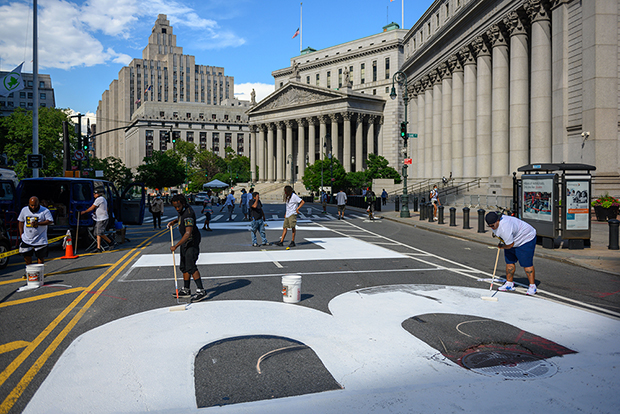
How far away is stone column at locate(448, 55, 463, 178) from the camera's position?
Answer: 144 feet

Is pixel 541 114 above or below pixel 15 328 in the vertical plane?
above

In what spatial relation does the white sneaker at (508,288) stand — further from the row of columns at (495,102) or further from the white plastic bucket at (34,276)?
the row of columns at (495,102)

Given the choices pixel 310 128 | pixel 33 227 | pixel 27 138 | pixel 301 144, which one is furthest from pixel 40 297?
pixel 301 144

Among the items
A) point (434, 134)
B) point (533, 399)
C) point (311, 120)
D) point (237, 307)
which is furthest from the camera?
point (311, 120)

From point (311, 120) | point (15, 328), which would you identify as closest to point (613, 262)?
point (15, 328)

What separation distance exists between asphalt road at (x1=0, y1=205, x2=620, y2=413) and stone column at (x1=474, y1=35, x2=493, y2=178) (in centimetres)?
2390

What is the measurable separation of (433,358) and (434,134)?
47.7 meters

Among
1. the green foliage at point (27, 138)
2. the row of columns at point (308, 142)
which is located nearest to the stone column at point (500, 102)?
the green foliage at point (27, 138)

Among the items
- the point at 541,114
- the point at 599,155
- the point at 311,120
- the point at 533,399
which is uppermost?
the point at 311,120

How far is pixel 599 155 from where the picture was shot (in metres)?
26.7

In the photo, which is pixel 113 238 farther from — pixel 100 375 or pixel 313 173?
pixel 313 173

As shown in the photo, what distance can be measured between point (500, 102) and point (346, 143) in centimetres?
5488

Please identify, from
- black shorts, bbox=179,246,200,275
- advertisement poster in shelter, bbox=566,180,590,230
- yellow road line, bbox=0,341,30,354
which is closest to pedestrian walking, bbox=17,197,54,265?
black shorts, bbox=179,246,200,275

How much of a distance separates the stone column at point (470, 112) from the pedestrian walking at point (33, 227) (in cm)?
3660
